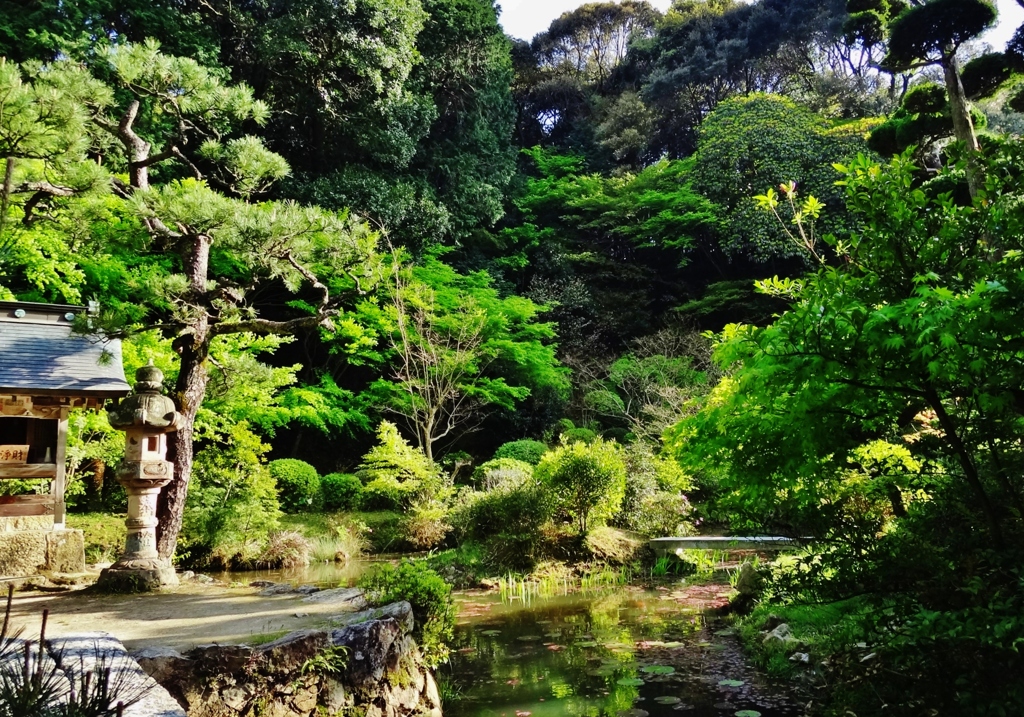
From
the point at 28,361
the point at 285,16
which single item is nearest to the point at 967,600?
the point at 28,361

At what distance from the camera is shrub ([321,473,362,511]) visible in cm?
1235

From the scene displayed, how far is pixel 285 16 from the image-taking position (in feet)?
46.1

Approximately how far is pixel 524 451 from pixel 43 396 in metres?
8.93

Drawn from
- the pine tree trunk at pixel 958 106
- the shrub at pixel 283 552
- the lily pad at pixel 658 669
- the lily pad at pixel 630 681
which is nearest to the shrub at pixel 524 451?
the shrub at pixel 283 552

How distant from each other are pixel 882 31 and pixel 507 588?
10.1m

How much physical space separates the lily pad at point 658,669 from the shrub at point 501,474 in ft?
15.5

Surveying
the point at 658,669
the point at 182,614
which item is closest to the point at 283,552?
the point at 182,614

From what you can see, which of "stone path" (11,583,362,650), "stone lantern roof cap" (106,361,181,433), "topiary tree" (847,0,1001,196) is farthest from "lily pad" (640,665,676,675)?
"topiary tree" (847,0,1001,196)

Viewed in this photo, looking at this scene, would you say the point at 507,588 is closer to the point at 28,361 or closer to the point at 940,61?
the point at 28,361

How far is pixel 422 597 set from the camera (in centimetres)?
479

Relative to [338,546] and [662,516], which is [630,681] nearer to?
[662,516]

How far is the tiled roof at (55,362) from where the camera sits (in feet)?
20.9

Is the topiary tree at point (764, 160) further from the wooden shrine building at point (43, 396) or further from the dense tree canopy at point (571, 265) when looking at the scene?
the wooden shrine building at point (43, 396)

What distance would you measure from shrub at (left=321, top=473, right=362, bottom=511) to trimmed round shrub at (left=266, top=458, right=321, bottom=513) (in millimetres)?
180
